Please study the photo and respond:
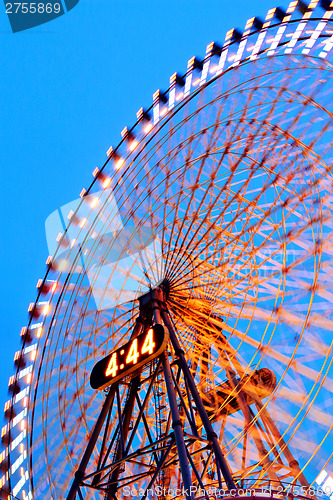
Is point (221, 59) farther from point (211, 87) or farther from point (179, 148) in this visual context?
point (179, 148)

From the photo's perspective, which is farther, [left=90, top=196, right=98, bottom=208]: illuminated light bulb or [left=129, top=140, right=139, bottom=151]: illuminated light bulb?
[left=90, top=196, right=98, bottom=208]: illuminated light bulb

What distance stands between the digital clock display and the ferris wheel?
3.9 inches

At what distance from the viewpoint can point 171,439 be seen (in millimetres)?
11594

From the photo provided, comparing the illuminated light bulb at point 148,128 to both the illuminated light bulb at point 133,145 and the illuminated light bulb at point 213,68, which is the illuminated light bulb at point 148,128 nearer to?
the illuminated light bulb at point 133,145

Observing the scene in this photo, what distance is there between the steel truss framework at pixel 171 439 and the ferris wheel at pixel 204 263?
125 mm

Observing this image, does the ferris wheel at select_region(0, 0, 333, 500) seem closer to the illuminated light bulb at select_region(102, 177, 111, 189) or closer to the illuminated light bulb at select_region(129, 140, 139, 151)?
the illuminated light bulb at select_region(129, 140, 139, 151)

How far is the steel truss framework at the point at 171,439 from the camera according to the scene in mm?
10883

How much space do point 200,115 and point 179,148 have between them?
1.33m

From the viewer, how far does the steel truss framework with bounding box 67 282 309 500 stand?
10883mm

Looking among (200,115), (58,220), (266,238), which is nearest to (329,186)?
(266,238)

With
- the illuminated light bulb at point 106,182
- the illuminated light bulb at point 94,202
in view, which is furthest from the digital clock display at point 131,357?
the illuminated light bulb at point 106,182

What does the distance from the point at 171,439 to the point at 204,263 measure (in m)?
7.53

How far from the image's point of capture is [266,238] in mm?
17016

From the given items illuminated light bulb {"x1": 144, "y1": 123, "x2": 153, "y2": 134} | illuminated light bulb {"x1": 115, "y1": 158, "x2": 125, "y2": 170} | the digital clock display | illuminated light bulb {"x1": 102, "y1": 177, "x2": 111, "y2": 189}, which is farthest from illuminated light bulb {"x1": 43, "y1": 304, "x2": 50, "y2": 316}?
illuminated light bulb {"x1": 144, "y1": 123, "x2": 153, "y2": 134}
